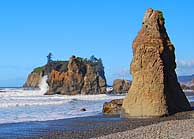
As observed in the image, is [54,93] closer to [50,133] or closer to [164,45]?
[164,45]

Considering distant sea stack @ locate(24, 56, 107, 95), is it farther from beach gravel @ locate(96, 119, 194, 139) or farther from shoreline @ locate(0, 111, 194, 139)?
beach gravel @ locate(96, 119, 194, 139)

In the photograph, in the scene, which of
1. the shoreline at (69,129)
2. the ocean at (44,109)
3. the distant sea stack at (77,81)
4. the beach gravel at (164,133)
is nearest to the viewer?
the beach gravel at (164,133)

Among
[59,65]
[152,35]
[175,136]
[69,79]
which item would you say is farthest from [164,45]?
[59,65]

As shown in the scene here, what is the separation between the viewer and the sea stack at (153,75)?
30.6m

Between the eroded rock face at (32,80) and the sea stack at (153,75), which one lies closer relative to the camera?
the sea stack at (153,75)

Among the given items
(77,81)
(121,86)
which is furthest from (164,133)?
(121,86)

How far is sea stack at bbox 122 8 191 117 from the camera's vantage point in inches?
1205

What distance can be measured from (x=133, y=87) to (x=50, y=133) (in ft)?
31.8

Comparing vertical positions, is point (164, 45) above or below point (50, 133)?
above

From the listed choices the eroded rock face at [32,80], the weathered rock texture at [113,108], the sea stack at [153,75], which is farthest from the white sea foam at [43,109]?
the eroded rock face at [32,80]

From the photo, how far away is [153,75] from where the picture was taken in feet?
103

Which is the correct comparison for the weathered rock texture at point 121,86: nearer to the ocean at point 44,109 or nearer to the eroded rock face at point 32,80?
the ocean at point 44,109

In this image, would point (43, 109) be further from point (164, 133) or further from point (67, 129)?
point (164, 133)

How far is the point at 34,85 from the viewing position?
178000mm
